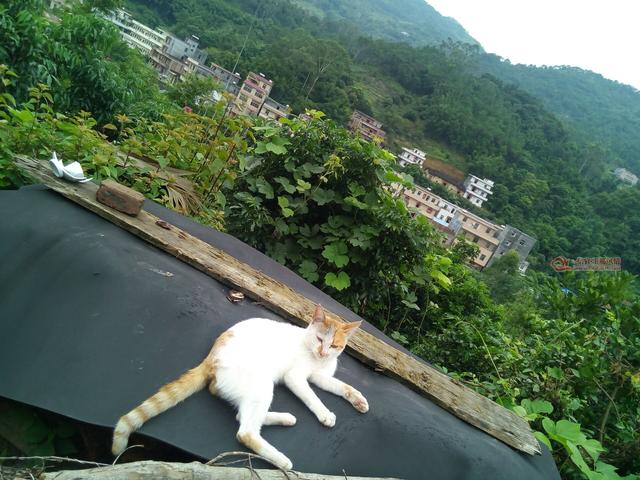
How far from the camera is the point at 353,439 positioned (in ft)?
4.42

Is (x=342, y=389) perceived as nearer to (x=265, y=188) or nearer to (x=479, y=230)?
(x=265, y=188)

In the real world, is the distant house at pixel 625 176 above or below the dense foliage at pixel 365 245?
above

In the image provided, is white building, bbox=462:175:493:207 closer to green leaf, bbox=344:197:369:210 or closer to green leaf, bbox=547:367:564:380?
green leaf, bbox=344:197:369:210

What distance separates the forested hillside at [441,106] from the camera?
961 inches

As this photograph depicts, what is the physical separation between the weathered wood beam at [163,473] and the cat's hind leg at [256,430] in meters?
0.09

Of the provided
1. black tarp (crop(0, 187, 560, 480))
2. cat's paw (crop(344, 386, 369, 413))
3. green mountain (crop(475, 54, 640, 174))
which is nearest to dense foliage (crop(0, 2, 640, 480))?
black tarp (crop(0, 187, 560, 480))

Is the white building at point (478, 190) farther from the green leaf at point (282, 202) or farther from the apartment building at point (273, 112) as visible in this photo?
the green leaf at point (282, 202)

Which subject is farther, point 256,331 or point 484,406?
point 484,406

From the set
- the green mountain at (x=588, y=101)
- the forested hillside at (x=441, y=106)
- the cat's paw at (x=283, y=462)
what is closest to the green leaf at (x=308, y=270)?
the cat's paw at (x=283, y=462)

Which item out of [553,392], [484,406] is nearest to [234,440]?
[484,406]

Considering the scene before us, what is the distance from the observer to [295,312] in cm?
198

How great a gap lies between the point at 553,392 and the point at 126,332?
2.75 metres

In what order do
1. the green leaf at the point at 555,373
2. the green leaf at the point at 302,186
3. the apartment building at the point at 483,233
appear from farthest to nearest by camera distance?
the apartment building at the point at 483,233, the green leaf at the point at 302,186, the green leaf at the point at 555,373

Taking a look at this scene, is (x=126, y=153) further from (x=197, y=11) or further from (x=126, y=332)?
(x=197, y=11)
